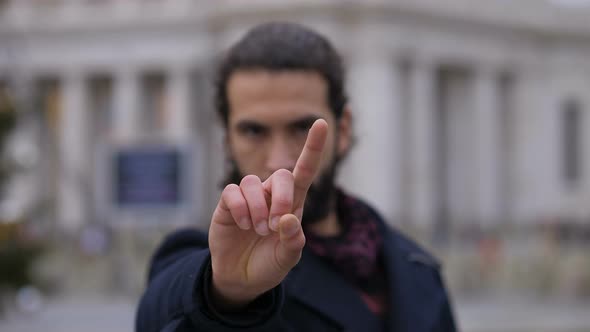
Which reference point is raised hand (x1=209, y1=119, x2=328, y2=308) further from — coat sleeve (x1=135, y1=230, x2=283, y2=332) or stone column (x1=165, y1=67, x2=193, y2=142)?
stone column (x1=165, y1=67, x2=193, y2=142)

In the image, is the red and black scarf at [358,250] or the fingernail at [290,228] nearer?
the fingernail at [290,228]

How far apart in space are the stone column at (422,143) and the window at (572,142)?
9349mm

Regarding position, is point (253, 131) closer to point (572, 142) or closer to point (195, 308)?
point (195, 308)

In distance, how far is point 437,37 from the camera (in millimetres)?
41906

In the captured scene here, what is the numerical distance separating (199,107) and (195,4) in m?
5.29

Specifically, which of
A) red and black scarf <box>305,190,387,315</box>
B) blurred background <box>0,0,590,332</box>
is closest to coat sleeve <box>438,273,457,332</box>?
red and black scarf <box>305,190,387,315</box>

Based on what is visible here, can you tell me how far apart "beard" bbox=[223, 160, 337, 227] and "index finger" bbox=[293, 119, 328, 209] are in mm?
745

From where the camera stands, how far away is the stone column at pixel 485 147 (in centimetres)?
4425

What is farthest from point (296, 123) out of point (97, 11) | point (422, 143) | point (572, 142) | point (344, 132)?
point (572, 142)

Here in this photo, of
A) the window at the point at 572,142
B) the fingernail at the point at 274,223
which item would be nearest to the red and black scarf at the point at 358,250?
the fingernail at the point at 274,223

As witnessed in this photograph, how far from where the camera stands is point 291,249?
5.99 feet

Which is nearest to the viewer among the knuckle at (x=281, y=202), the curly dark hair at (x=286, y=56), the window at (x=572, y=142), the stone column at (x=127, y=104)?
the knuckle at (x=281, y=202)

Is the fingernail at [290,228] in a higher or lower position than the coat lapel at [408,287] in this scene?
higher

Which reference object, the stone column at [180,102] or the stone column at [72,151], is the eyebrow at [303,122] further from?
the stone column at [180,102]
